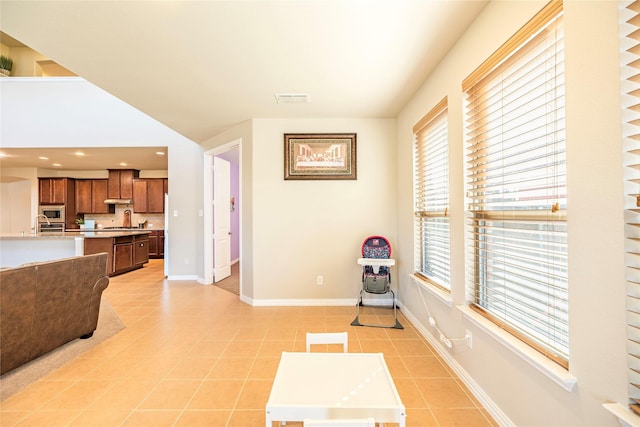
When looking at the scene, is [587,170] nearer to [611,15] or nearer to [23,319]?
[611,15]

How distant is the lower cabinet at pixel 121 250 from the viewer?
215 inches

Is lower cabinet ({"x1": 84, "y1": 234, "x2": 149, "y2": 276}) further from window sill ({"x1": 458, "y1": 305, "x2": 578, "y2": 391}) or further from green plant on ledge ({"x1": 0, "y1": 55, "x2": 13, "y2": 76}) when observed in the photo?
window sill ({"x1": 458, "y1": 305, "x2": 578, "y2": 391})

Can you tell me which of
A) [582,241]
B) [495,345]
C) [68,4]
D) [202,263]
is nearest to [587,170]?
[582,241]

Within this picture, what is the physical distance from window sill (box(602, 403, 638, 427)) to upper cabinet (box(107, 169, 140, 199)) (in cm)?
960

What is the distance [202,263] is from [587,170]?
550 centimetres

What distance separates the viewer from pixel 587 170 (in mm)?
1110

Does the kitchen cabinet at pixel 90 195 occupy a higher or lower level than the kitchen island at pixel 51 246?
higher

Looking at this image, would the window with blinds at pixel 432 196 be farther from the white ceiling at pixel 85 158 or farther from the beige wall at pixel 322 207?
the white ceiling at pixel 85 158

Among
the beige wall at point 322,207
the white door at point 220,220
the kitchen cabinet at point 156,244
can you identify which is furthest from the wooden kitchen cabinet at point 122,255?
the beige wall at point 322,207

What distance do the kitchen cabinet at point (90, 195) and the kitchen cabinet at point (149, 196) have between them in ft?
3.71

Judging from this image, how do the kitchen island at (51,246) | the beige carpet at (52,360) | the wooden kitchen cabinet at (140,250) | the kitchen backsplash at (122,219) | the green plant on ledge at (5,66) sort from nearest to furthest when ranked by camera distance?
the beige carpet at (52,360) → the kitchen island at (51,246) → the green plant on ledge at (5,66) → the wooden kitchen cabinet at (140,250) → the kitchen backsplash at (122,219)

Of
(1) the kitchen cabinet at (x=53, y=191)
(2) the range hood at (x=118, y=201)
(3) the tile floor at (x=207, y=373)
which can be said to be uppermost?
(1) the kitchen cabinet at (x=53, y=191)

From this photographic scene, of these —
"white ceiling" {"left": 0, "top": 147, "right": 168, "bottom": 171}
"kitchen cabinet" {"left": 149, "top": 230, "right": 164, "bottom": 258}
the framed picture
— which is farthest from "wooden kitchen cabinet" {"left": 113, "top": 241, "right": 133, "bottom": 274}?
the framed picture

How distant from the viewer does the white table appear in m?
1.00
